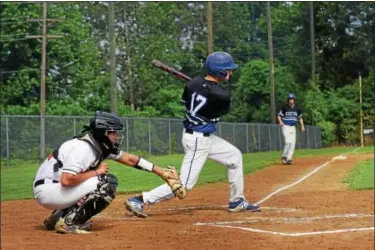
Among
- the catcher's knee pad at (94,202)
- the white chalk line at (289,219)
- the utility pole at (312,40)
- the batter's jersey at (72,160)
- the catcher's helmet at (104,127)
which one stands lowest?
the white chalk line at (289,219)

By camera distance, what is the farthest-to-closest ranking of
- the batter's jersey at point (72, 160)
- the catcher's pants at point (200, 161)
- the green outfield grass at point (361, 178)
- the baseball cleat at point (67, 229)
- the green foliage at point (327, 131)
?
the green foliage at point (327, 131) < the green outfield grass at point (361, 178) < the catcher's pants at point (200, 161) < the baseball cleat at point (67, 229) < the batter's jersey at point (72, 160)

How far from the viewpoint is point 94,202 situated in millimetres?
7500

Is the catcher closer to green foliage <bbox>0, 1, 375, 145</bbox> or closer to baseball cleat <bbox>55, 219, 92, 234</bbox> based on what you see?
baseball cleat <bbox>55, 219, 92, 234</bbox>

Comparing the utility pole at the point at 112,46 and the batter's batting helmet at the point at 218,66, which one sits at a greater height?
the utility pole at the point at 112,46

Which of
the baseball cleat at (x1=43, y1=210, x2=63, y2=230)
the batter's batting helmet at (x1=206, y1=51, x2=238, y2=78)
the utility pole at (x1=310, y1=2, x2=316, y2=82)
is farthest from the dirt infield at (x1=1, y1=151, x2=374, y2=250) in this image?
the utility pole at (x1=310, y1=2, x2=316, y2=82)

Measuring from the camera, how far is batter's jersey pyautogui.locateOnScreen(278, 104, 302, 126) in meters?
21.3

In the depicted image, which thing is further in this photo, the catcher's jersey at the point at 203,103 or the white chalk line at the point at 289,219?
the catcher's jersey at the point at 203,103

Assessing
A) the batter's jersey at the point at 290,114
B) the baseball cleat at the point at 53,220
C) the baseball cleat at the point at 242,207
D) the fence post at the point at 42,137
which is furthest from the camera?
the fence post at the point at 42,137

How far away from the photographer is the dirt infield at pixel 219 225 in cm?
691

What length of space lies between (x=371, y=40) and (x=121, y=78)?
21.2 meters

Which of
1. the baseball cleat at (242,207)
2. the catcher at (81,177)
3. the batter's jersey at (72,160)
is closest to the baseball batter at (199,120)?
the baseball cleat at (242,207)

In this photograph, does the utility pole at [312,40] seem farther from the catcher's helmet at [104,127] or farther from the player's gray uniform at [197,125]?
the catcher's helmet at [104,127]

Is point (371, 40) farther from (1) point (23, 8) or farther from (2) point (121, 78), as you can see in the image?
(1) point (23, 8)

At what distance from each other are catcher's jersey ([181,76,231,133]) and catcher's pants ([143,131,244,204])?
14 cm
